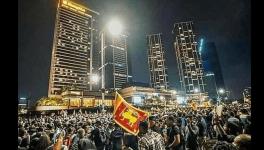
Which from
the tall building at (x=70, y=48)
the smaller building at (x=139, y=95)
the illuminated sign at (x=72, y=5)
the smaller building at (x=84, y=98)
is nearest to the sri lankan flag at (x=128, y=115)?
the smaller building at (x=84, y=98)

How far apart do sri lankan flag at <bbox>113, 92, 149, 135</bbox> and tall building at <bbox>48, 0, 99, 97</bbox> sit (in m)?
136

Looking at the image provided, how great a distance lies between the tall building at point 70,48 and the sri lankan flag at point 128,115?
5367 inches

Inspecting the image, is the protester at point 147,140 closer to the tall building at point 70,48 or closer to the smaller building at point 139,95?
the smaller building at point 139,95

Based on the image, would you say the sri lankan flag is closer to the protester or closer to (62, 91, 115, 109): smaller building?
the protester

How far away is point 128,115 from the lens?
24.6ft

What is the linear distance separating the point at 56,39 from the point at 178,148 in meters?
162

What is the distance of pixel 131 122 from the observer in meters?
7.30

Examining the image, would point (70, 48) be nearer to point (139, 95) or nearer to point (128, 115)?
point (139, 95)

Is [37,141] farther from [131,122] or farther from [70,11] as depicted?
[70,11]

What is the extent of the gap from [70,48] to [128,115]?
528ft

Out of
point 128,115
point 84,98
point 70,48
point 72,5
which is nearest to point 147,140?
point 128,115
